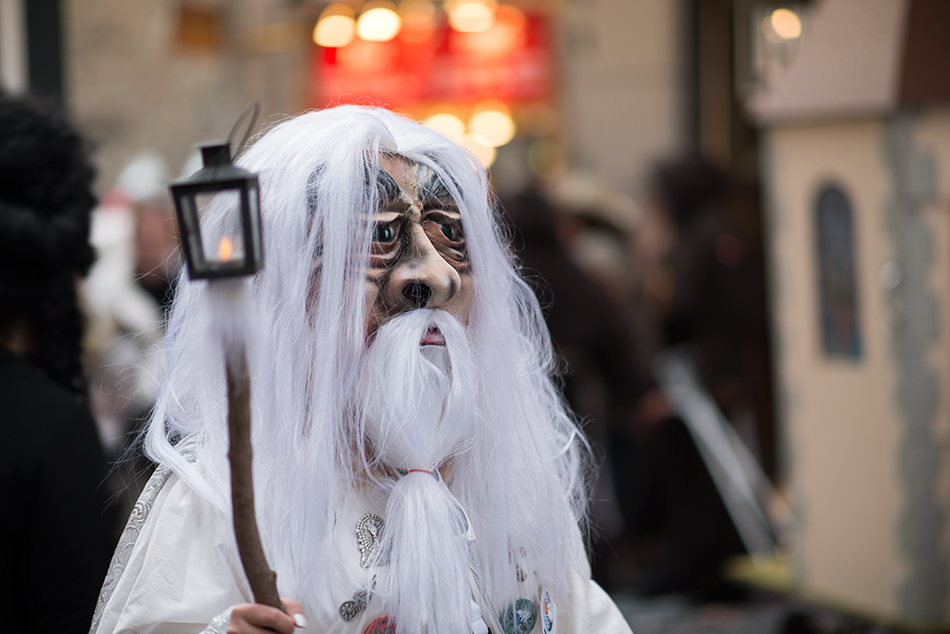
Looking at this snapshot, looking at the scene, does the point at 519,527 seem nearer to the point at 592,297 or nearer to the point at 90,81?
the point at 592,297

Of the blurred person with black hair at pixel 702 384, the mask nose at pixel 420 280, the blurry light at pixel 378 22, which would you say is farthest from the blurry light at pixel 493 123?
the mask nose at pixel 420 280

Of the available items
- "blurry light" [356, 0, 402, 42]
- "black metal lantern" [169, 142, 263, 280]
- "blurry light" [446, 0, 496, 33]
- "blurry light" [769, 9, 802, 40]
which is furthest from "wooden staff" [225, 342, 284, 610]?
"blurry light" [356, 0, 402, 42]

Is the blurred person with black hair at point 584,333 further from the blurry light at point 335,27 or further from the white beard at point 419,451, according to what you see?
the blurry light at point 335,27

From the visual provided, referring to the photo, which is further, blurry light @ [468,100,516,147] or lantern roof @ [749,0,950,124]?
blurry light @ [468,100,516,147]

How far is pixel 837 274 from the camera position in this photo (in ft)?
12.2

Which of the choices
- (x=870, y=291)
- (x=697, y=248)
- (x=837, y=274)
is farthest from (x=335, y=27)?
(x=870, y=291)

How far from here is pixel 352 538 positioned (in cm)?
139

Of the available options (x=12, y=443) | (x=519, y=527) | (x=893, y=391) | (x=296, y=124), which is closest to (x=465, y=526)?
(x=519, y=527)

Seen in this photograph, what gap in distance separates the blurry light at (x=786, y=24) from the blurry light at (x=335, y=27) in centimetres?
480

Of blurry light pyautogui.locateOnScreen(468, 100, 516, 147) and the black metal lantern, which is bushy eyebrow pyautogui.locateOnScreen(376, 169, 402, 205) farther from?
blurry light pyautogui.locateOnScreen(468, 100, 516, 147)

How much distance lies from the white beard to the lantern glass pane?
0.80 feet

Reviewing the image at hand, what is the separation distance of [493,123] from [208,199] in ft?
24.2

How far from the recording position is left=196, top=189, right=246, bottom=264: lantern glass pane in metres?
1.14

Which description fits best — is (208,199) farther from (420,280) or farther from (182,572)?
(182,572)
